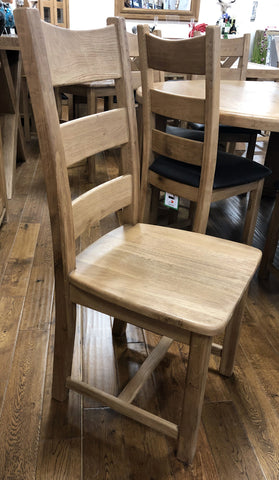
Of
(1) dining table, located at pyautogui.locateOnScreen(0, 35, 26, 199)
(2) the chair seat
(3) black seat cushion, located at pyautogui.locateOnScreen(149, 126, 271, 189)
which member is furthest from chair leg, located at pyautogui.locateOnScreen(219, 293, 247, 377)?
(1) dining table, located at pyautogui.locateOnScreen(0, 35, 26, 199)

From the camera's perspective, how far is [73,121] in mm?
917

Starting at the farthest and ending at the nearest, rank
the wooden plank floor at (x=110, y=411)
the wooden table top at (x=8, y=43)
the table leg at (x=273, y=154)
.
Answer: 1. the table leg at (x=273, y=154)
2. the wooden table top at (x=8, y=43)
3. the wooden plank floor at (x=110, y=411)

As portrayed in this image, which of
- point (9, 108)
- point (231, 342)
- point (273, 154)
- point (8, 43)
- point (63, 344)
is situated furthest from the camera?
point (9, 108)

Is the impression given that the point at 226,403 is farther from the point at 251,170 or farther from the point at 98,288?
the point at 251,170

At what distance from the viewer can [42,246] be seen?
2.03m

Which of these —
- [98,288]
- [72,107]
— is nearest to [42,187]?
[72,107]

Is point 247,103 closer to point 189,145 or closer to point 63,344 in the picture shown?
point 189,145

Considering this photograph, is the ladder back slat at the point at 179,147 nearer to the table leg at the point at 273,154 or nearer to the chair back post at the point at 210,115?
the chair back post at the point at 210,115

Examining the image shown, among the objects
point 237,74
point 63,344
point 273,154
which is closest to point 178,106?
point 63,344

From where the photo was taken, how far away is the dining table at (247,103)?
4.41 ft

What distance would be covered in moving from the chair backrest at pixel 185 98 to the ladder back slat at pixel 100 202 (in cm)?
36

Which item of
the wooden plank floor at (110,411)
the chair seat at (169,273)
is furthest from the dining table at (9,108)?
the chair seat at (169,273)

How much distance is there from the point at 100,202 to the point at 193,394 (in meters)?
0.52

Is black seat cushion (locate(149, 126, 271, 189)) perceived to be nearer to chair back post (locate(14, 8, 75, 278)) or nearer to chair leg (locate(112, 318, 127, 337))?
chair leg (locate(112, 318, 127, 337))
